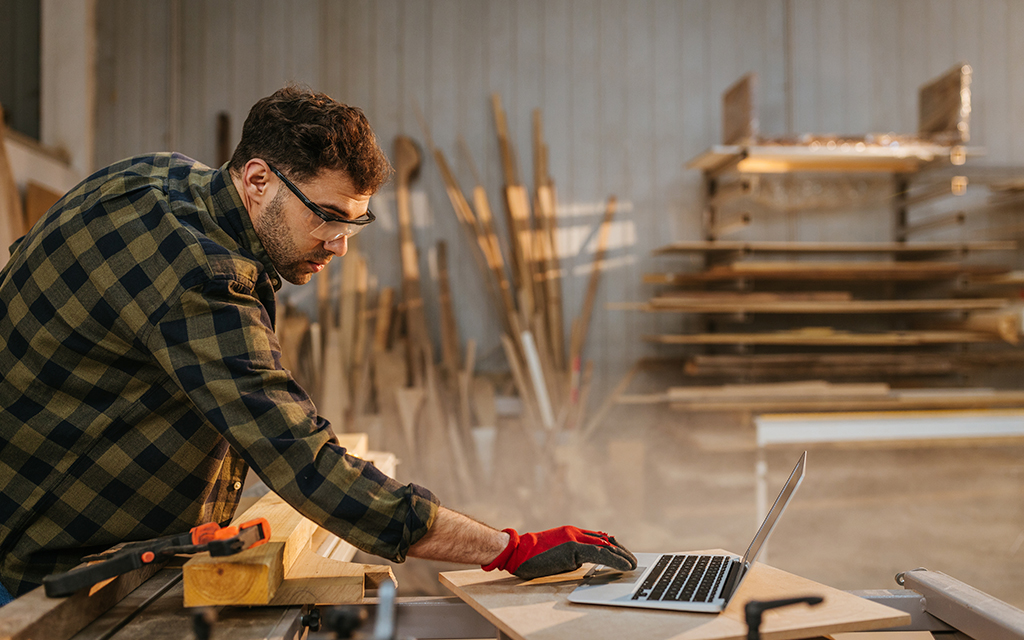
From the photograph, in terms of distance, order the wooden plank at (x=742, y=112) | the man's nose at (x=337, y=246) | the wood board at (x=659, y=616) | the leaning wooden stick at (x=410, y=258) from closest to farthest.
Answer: the wood board at (x=659, y=616), the man's nose at (x=337, y=246), the wooden plank at (x=742, y=112), the leaning wooden stick at (x=410, y=258)

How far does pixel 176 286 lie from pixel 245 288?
11 centimetres

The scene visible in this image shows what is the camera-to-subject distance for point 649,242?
4.22 m

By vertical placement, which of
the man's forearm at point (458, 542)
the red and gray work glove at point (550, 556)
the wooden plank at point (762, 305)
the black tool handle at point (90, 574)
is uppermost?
the wooden plank at point (762, 305)

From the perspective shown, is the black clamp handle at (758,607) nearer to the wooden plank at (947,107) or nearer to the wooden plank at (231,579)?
the wooden plank at (231,579)

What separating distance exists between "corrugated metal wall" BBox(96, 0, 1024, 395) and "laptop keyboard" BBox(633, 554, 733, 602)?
2.87 m

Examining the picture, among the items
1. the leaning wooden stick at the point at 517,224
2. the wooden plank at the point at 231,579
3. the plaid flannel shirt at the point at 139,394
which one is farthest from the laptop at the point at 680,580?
the leaning wooden stick at the point at 517,224

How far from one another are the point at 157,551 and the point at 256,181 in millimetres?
629

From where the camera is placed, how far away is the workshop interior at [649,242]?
3.69 m

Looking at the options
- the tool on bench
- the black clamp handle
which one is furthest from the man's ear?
the black clamp handle

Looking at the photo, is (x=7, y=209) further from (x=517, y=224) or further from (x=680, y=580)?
(x=680, y=580)

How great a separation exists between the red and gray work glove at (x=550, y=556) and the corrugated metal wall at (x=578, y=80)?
2912mm

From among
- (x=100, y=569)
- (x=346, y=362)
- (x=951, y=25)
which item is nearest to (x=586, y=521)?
(x=346, y=362)

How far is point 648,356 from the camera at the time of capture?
4184 mm

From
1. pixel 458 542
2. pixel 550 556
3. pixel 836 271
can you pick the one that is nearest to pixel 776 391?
pixel 836 271
